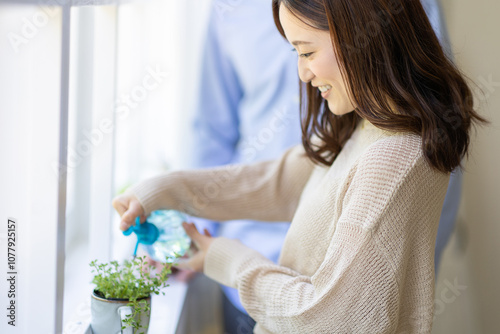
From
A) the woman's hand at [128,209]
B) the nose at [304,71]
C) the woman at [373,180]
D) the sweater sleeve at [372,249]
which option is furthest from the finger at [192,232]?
the nose at [304,71]

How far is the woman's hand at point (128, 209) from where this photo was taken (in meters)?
1.09

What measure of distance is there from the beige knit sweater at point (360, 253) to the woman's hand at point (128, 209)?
0.23 metres

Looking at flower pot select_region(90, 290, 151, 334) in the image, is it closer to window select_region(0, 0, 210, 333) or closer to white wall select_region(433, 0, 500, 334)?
window select_region(0, 0, 210, 333)

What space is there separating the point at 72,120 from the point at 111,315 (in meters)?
0.46

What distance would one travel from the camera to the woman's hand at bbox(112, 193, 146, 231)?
1095 mm

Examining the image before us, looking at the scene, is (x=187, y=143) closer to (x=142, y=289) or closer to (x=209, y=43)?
(x=209, y=43)

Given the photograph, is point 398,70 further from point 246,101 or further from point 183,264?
point 246,101

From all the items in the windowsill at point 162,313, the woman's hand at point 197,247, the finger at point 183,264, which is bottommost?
the windowsill at point 162,313

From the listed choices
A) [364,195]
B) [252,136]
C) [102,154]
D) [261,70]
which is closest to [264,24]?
[261,70]

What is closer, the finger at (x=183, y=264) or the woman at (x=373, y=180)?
the woman at (x=373, y=180)

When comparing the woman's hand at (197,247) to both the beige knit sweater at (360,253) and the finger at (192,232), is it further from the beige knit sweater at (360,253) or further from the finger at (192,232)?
the beige knit sweater at (360,253)

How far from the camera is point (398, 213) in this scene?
2.75 ft

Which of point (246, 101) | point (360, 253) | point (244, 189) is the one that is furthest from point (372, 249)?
point (246, 101)

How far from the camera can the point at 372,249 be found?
0.84 metres
